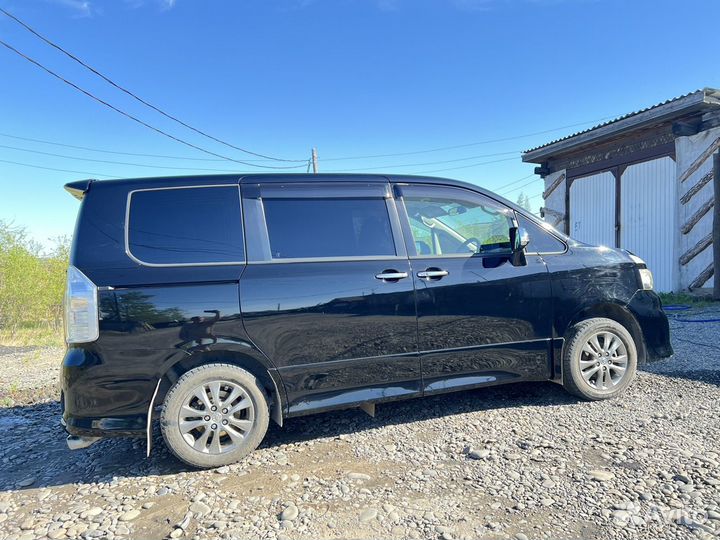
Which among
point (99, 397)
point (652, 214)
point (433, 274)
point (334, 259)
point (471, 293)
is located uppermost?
point (652, 214)

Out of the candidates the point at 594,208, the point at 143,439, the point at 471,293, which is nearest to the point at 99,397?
the point at 143,439

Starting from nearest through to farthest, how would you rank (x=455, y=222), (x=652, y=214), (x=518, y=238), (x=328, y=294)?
(x=328, y=294) → (x=518, y=238) → (x=455, y=222) → (x=652, y=214)

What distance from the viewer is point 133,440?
3594 mm

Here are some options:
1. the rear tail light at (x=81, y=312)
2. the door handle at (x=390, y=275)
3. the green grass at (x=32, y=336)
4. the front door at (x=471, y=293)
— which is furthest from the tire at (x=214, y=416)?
the green grass at (x=32, y=336)

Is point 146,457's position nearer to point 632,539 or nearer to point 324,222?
point 324,222

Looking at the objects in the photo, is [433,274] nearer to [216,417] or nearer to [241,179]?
[241,179]

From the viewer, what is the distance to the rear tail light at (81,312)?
2748 millimetres

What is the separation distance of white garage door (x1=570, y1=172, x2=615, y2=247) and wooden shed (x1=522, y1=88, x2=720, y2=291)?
0.03 metres

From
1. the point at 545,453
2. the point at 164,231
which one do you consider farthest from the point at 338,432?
the point at 164,231

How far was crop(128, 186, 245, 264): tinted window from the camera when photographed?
2.99 meters

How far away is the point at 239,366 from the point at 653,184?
11.1 meters

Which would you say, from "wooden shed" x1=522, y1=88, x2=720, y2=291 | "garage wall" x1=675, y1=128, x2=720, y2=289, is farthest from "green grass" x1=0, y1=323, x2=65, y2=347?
"garage wall" x1=675, y1=128, x2=720, y2=289

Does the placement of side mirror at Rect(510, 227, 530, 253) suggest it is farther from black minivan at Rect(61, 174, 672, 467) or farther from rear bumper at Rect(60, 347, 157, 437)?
rear bumper at Rect(60, 347, 157, 437)

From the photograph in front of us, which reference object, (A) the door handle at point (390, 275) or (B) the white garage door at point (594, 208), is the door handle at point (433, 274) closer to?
(A) the door handle at point (390, 275)
